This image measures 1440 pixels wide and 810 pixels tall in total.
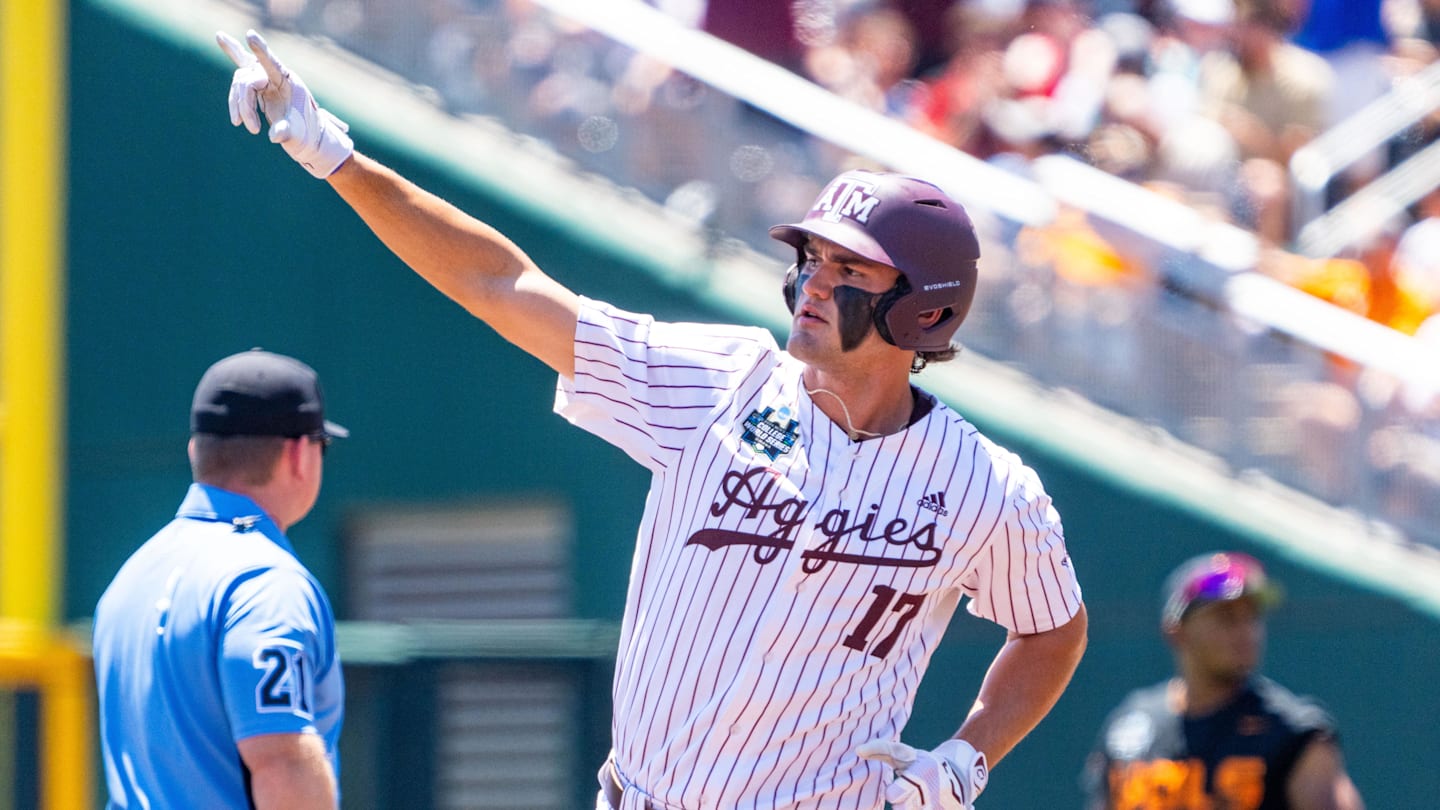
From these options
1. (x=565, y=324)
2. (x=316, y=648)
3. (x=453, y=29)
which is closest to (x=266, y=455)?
(x=316, y=648)

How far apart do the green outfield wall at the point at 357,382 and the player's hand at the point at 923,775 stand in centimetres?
378

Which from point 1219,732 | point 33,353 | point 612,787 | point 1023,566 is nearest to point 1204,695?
point 1219,732

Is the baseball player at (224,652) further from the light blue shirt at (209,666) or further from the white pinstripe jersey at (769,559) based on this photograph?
the white pinstripe jersey at (769,559)

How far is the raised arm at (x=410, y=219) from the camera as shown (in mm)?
3539

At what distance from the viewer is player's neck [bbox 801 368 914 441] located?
3.83 metres

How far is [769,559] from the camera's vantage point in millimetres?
3656

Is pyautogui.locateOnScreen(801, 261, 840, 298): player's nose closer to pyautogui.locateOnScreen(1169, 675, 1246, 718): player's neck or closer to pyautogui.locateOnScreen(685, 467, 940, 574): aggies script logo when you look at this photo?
pyautogui.locateOnScreen(685, 467, 940, 574): aggies script logo

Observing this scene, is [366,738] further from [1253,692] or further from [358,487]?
[1253,692]

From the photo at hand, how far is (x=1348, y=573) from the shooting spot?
7102 millimetres

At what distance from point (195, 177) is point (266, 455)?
15.2ft

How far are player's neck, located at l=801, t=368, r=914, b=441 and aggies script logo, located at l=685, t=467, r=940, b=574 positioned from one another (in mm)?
213

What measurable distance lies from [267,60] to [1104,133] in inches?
215

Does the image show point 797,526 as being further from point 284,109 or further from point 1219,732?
point 1219,732

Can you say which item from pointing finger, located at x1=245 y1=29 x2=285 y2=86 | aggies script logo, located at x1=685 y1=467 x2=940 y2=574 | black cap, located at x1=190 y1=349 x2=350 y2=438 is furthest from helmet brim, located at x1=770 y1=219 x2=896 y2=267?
black cap, located at x1=190 y1=349 x2=350 y2=438
